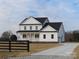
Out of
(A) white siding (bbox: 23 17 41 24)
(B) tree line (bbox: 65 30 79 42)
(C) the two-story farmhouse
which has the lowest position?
(B) tree line (bbox: 65 30 79 42)

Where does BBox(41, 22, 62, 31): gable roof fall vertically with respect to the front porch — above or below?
above

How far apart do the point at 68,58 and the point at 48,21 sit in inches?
2276

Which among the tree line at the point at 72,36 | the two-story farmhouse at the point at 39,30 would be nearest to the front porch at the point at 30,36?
the two-story farmhouse at the point at 39,30

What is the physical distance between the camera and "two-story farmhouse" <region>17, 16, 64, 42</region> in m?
68.0

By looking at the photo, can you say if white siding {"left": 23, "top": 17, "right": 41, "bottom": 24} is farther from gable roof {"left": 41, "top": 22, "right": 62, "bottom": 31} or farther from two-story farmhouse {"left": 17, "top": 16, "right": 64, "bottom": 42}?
gable roof {"left": 41, "top": 22, "right": 62, "bottom": 31}

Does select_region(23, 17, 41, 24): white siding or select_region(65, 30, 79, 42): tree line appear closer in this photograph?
select_region(23, 17, 41, 24): white siding

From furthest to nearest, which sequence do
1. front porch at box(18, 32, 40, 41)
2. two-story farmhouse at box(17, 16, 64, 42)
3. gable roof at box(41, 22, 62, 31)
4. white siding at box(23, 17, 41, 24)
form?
white siding at box(23, 17, 41, 24), front porch at box(18, 32, 40, 41), gable roof at box(41, 22, 62, 31), two-story farmhouse at box(17, 16, 64, 42)

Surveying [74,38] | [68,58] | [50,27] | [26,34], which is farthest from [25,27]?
[68,58]

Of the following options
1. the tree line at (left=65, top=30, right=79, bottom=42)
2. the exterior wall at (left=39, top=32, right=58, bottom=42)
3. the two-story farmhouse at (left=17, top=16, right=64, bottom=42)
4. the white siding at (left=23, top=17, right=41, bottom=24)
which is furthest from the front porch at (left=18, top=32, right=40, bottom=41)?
the tree line at (left=65, top=30, right=79, bottom=42)

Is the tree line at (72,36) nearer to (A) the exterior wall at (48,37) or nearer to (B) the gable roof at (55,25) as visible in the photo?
(B) the gable roof at (55,25)

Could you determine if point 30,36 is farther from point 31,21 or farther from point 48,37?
point 48,37

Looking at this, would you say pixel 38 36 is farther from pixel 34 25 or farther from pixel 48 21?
pixel 48 21

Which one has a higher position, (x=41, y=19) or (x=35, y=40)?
(x=41, y=19)

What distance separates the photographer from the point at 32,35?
7006 centimetres
